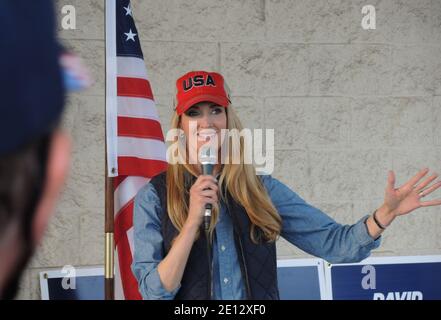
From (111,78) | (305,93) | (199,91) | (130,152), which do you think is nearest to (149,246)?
(199,91)

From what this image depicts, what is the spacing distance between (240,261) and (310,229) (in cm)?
24

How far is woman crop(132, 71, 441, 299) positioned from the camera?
1.81 meters

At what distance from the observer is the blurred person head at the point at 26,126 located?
0.55 ft

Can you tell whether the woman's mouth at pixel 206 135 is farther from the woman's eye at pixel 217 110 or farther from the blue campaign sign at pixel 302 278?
the blue campaign sign at pixel 302 278

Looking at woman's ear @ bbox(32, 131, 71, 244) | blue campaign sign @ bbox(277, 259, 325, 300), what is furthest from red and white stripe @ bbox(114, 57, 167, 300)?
woman's ear @ bbox(32, 131, 71, 244)

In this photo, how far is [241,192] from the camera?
194 cm

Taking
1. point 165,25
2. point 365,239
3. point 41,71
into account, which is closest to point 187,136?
point 365,239

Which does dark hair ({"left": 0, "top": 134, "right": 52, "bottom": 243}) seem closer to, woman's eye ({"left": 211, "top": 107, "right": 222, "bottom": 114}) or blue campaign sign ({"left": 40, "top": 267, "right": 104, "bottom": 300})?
woman's eye ({"left": 211, "top": 107, "right": 222, "bottom": 114})

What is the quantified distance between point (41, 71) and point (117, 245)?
2226 mm

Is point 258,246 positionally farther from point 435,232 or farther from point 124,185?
point 435,232

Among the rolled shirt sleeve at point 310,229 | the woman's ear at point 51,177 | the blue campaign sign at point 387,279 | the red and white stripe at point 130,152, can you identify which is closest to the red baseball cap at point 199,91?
the rolled shirt sleeve at point 310,229

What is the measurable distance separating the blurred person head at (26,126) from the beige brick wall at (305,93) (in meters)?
2.72

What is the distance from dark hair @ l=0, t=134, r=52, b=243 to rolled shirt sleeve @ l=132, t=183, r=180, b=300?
5.36ft

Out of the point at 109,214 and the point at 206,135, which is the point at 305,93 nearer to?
the point at 109,214
